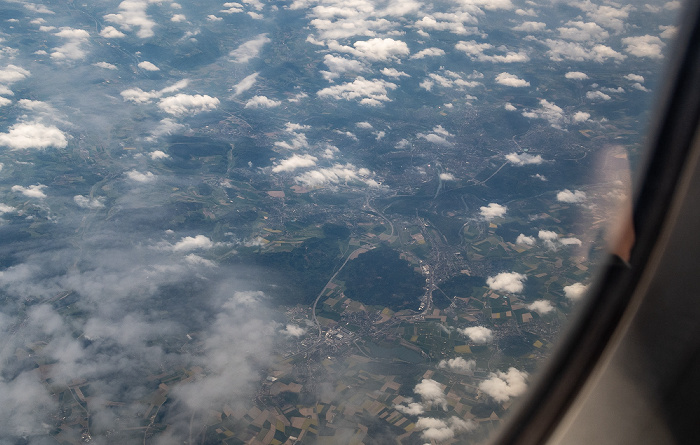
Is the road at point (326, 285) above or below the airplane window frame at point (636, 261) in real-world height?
below

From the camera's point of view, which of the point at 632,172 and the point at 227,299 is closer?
the point at 632,172

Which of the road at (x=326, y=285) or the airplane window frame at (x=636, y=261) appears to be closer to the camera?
the airplane window frame at (x=636, y=261)

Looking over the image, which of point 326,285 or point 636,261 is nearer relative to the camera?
point 636,261

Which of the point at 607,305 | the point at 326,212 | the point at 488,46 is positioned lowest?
the point at 326,212

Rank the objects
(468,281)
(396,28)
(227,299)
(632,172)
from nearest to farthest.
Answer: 1. (632,172)
2. (468,281)
3. (227,299)
4. (396,28)

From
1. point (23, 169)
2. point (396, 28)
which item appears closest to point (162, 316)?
point (23, 169)

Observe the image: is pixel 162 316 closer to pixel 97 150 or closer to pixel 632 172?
pixel 97 150

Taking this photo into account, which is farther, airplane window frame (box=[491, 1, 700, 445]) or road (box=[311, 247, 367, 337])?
road (box=[311, 247, 367, 337])

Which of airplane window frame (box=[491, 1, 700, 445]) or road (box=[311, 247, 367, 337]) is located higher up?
airplane window frame (box=[491, 1, 700, 445])
